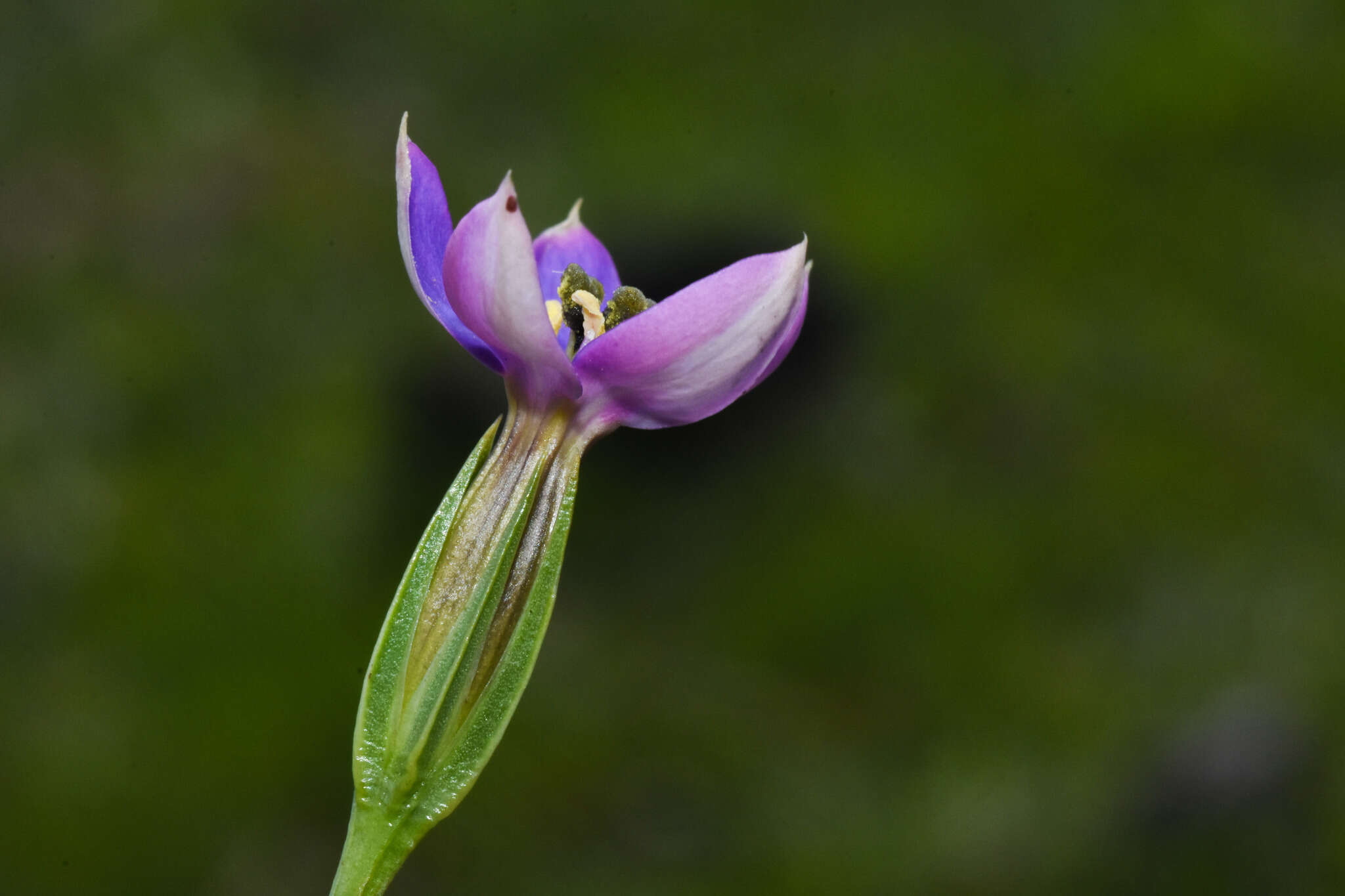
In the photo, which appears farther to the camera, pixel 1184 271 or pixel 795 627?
pixel 1184 271

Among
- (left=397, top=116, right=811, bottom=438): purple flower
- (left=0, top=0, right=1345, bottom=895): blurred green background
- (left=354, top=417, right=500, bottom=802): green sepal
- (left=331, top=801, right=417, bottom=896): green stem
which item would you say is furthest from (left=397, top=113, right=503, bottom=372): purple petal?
(left=0, top=0, right=1345, bottom=895): blurred green background

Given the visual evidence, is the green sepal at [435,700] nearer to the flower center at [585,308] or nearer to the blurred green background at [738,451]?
the flower center at [585,308]

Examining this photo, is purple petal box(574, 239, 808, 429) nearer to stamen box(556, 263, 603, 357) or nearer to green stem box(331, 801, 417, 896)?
stamen box(556, 263, 603, 357)

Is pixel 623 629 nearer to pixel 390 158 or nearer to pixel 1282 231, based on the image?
pixel 390 158

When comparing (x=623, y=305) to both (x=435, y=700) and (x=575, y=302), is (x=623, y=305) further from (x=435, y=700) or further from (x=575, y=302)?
(x=435, y=700)

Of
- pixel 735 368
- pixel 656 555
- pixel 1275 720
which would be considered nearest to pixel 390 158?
pixel 656 555

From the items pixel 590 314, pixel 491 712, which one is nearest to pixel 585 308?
pixel 590 314

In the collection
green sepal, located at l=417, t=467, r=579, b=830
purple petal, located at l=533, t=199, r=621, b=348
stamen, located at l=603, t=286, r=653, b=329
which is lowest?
green sepal, located at l=417, t=467, r=579, b=830
